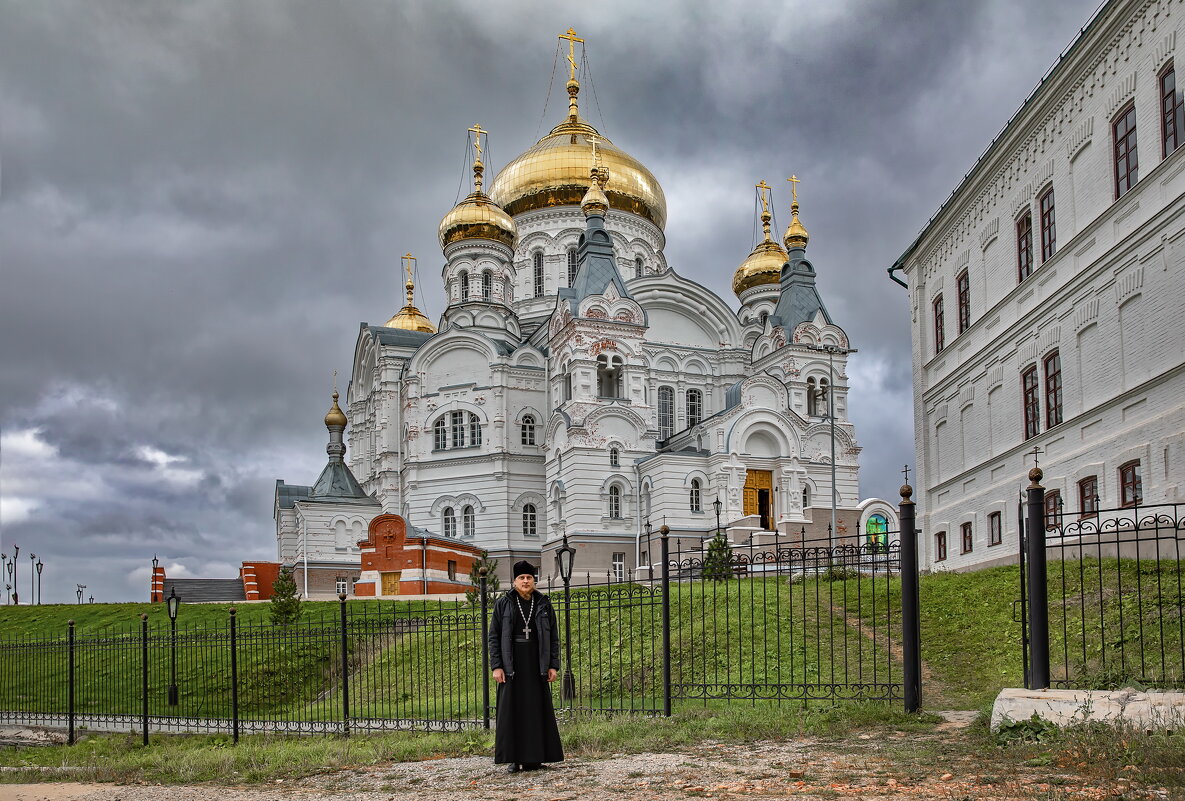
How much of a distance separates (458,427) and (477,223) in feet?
28.8

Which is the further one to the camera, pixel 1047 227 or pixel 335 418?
pixel 335 418

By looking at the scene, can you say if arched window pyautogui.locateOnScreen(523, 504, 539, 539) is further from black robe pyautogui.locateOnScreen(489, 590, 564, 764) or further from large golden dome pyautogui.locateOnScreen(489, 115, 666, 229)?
black robe pyautogui.locateOnScreen(489, 590, 564, 764)

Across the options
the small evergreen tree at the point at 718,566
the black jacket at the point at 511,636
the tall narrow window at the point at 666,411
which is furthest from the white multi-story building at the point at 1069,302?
the tall narrow window at the point at 666,411

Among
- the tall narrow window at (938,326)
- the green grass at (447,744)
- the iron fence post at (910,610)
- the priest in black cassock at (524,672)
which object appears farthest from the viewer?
the tall narrow window at (938,326)

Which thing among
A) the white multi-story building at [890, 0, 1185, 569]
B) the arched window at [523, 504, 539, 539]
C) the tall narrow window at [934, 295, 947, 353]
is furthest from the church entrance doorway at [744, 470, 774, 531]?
the tall narrow window at [934, 295, 947, 353]

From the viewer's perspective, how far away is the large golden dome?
46812 millimetres

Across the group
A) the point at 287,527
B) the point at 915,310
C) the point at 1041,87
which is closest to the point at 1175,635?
the point at 1041,87

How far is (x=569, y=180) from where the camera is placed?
4669 centimetres

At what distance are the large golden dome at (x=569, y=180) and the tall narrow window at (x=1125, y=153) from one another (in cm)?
3114

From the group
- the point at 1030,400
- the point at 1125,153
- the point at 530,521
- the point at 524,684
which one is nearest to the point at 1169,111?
the point at 1125,153

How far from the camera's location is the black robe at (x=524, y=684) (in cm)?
812

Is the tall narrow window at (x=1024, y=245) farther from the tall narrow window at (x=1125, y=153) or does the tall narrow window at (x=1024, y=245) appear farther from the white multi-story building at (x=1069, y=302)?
the tall narrow window at (x=1125, y=153)

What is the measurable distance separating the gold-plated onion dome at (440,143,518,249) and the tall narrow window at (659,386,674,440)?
29.9 feet

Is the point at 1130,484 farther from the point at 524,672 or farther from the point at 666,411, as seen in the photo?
the point at 666,411
